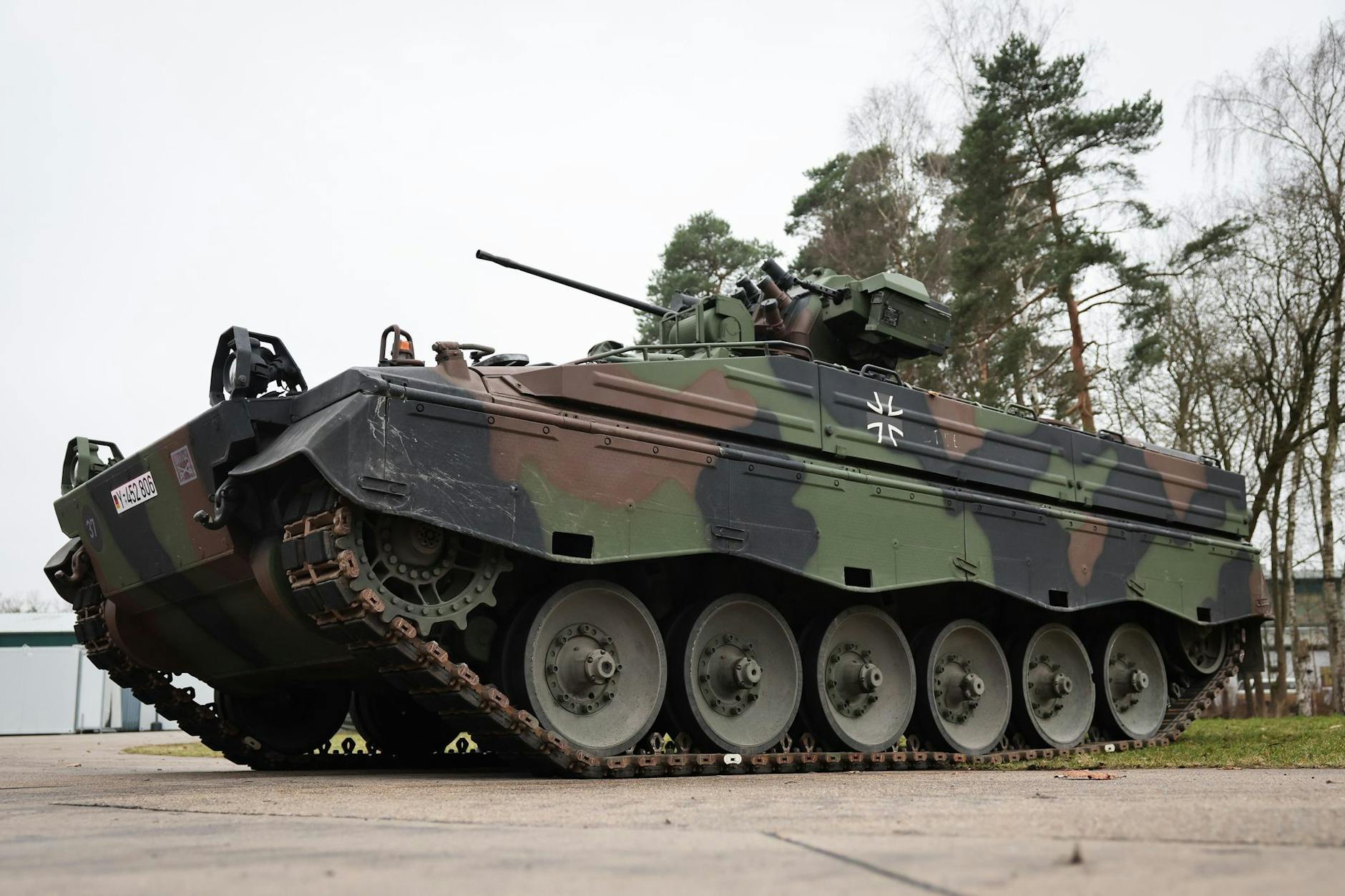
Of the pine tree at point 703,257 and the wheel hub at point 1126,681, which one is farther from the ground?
the pine tree at point 703,257

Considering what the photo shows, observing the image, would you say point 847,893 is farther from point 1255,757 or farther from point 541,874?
point 1255,757

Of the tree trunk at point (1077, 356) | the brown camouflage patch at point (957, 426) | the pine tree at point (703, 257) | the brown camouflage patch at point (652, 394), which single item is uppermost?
the pine tree at point (703, 257)

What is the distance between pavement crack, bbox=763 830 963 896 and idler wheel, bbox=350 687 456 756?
8.79 m

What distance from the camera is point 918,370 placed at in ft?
90.1

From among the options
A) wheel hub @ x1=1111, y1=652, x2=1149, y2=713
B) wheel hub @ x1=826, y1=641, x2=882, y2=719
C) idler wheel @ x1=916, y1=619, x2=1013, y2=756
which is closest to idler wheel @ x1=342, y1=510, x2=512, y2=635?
wheel hub @ x1=826, y1=641, x2=882, y2=719

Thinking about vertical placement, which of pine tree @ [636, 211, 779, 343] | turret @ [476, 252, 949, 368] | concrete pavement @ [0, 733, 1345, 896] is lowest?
concrete pavement @ [0, 733, 1345, 896]

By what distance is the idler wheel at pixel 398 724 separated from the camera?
40.1 ft

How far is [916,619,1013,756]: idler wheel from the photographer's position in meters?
11.3

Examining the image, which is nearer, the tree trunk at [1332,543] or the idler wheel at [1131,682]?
the idler wheel at [1131,682]

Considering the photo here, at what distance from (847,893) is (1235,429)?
27740mm

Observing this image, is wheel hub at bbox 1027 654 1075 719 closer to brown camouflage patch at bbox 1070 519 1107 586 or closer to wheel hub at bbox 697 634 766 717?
brown camouflage patch at bbox 1070 519 1107 586

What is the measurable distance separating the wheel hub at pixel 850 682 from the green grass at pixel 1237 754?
49.0 inches

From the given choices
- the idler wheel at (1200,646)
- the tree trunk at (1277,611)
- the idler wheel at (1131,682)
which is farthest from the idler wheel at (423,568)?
the tree trunk at (1277,611)

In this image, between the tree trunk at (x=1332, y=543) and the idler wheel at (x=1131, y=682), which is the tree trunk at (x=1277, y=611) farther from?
the idler wheel at (x=1131, y=682)
